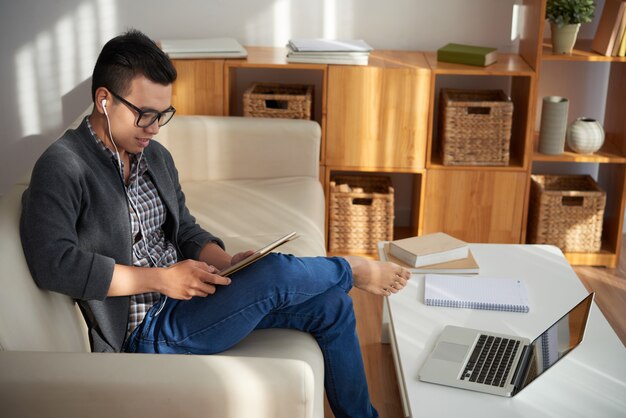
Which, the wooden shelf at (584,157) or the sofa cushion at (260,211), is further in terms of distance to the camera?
the wooden shelf at (584,157)

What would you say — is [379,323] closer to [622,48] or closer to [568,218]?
[568,218]

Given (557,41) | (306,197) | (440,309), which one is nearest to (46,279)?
(440,309)

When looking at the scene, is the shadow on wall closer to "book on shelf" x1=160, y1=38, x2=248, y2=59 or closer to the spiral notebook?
"book on shelf" x1=160, y1=38, x2=248, y2=59

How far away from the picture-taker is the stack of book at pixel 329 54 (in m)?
3.28

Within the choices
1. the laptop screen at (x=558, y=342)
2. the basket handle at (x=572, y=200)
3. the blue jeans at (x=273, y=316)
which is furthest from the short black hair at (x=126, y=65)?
the basket handle at (x=572, y=200)

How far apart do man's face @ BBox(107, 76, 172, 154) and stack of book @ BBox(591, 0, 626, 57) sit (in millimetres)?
1992

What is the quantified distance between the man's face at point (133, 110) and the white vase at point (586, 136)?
6.57 ft

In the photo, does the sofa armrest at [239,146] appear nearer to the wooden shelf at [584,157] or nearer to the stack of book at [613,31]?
the wooden shelf at [584,157]

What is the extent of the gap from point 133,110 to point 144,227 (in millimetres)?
308

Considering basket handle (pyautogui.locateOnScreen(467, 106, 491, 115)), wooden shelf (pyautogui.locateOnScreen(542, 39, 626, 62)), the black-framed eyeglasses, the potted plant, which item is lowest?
basket handle (pyautogui.locateOnScreen(467, 106, 491, 115))

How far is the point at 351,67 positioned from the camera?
3.30 metres

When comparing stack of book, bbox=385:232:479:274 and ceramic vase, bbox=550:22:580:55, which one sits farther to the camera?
ceramic vase, bbox=550:22:580:55

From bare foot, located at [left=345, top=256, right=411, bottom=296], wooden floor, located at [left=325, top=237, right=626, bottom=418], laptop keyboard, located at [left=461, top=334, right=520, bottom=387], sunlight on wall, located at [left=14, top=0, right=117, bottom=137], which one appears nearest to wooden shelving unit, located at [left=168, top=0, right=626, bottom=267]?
wooden floor, located at [left=325, top=237, right=626, bottom=418]

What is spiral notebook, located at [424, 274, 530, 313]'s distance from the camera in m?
2.22
